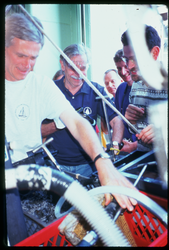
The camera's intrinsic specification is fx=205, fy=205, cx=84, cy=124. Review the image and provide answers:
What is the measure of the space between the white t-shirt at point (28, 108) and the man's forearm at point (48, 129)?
55 mm

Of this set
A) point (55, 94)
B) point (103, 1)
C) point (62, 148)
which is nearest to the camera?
point (103, 1)

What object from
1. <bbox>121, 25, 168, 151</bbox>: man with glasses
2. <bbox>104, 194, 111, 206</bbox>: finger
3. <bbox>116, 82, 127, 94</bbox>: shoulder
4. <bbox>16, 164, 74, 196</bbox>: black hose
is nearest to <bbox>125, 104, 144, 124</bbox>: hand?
<bbox>121, 25, 168, 151</bbox>: man with glasses

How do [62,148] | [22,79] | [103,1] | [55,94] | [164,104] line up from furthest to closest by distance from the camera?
[62,148] → [55,94] → [22,79] → [103,1] → [164,104]

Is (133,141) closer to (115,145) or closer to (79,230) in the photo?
(115,145)

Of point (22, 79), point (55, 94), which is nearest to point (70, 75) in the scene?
point (55, 94)

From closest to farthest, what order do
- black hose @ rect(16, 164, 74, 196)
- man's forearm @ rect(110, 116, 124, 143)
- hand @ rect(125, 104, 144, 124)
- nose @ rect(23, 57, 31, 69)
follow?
black hose @ rect(16, 164, 74, 196) < nose @ rect(23, 57, 31, 69) < hand @ rect(125, 104, 144, 124) < man's forearm @ rect(110, 116, 124, 143)

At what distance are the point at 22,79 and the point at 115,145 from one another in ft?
1.77

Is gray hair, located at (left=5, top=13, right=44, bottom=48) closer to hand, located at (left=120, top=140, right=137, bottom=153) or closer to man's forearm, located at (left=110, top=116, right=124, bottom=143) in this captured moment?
man's forearm, located at (left=110, top=116, right=124, bottom=143)

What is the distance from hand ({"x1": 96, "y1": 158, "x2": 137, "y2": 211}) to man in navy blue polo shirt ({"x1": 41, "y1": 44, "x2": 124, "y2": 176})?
0.89 ft

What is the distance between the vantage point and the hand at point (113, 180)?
0.56 metres

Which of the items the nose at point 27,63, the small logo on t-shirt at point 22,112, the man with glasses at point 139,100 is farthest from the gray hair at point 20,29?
the man with glasses at point 139,100

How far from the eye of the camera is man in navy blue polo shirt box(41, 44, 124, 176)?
2.95 ft

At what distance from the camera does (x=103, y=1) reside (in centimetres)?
57

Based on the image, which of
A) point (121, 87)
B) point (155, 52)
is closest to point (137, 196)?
point (155, 52)
